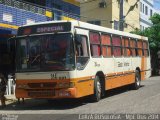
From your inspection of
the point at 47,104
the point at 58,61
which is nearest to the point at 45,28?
the point at 58,61

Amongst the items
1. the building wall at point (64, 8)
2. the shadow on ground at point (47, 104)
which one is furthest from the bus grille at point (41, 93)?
the building wall at point (64, 8)

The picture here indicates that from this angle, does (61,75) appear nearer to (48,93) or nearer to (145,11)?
(48,93)

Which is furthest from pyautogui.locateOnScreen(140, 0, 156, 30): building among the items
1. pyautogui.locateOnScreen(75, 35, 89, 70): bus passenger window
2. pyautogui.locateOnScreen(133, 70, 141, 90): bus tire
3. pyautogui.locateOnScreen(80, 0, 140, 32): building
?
pyautogui.locateOnScreen(75, 35, 89, 70): bus passenger window

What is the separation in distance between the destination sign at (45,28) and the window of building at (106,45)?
306 cm

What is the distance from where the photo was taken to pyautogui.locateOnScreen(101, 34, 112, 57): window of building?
17438 millimetres

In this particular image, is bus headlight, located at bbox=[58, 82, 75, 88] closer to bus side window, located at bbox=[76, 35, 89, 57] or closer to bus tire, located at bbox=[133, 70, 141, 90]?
bus side window, located at bbox=[76, 35, 89, 57]

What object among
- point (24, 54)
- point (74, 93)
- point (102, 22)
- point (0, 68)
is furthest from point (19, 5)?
point (102, 22)

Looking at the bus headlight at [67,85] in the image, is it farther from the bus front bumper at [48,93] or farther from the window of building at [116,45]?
the window of building at [116,45]

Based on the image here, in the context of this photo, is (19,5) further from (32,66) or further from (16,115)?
(16,115)

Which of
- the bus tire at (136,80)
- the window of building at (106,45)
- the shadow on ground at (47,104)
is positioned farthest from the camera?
the bus tire at (136,80)

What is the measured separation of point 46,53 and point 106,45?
3866mm

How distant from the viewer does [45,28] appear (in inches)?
588

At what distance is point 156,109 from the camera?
44.0 feet

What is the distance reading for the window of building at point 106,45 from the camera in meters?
17.4
